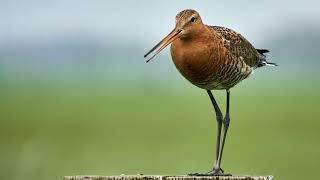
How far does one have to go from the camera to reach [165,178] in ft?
32.4

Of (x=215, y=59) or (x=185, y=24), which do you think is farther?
(x=215, y=59)

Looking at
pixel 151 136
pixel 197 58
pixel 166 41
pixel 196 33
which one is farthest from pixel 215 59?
pixel 151 136

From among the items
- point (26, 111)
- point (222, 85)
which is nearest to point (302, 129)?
point (26, 111)

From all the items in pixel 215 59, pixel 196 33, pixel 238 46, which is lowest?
pixel 215 59

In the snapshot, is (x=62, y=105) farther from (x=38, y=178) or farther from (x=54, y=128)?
(x=38, y=178)

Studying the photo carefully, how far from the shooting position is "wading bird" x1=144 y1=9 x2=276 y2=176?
13297mm

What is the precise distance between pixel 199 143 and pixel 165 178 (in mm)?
18383

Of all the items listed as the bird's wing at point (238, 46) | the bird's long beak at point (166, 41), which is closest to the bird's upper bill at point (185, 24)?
the bird's long beak at point (166, 41)

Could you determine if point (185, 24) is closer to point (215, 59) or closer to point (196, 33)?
point (196, 33)

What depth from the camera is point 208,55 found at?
45.0ft

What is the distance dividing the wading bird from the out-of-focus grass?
4.73 m

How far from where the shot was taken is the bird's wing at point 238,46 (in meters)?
14.3

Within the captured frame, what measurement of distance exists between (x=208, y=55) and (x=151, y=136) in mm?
19136

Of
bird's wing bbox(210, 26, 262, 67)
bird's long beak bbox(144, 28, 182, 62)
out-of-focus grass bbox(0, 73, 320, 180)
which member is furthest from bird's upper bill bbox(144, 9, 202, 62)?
out-of-focus grass bbox(0, 73, 320, 180)
